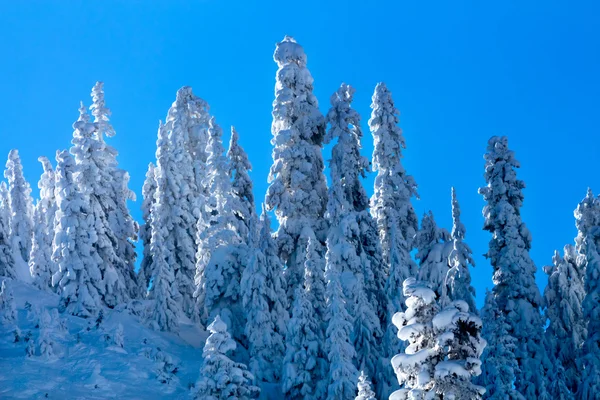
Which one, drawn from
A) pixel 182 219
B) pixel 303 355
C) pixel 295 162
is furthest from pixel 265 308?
pixel 182 219

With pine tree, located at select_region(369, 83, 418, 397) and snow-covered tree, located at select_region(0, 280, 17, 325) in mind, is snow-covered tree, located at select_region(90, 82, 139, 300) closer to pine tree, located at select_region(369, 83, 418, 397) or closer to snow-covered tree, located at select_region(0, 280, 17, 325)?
snow-covered tree, located at select_region(0, 280, 17, 325)

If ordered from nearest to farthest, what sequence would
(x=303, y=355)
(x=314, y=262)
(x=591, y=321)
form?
(x=303, y=355), (x=591, y=321), (x=314, y=262)

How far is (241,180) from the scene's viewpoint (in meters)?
48.1

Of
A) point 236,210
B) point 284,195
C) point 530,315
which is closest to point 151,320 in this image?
point 236,210

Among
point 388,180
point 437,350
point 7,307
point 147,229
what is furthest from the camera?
point 147,229

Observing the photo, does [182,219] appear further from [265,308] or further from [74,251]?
[265,308]

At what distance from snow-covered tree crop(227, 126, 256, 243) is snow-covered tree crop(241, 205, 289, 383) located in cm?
597

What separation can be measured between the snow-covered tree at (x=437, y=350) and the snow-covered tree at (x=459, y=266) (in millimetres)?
25667

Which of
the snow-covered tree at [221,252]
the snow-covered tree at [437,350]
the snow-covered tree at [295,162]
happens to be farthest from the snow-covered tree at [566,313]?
the snow-covered tree at [437,350]

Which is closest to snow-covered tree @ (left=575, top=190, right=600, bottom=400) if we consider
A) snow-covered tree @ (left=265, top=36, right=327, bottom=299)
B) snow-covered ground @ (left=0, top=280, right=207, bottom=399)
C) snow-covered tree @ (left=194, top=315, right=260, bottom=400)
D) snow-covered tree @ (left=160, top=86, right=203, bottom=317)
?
snow-covered tree @ (left=265, top=36, right=327, bottom=299)

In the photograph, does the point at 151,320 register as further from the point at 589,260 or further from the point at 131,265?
the point at 589,260

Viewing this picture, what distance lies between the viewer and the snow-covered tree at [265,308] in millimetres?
38094

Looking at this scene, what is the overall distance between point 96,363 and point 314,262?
12.5 m

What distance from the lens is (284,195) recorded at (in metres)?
44.9
